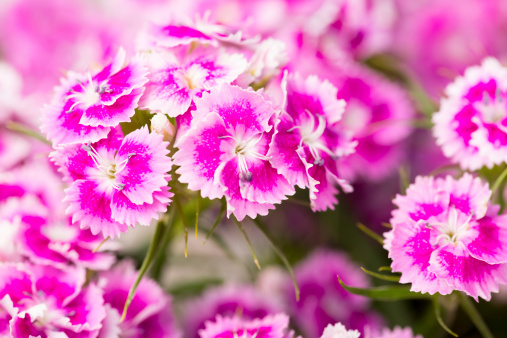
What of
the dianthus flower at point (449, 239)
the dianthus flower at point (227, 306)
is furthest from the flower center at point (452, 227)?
the dianthus flower at point (227, 306)

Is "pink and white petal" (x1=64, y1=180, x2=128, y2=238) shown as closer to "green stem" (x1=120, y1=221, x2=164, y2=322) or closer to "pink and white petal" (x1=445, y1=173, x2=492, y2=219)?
"green stem" (x1=120, y1=221, x2=164, y2=322)

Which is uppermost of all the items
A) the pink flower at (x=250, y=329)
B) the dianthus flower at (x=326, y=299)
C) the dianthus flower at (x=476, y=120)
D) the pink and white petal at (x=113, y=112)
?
the pink and white petal at (x=113, y=112)

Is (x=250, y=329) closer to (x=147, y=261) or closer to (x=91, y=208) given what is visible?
(x=147, y=261)

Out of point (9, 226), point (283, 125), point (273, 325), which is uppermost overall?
point (283, 125)

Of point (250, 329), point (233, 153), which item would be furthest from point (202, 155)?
point (250, 329)

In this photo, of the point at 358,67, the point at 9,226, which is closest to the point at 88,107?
the point at 9,226

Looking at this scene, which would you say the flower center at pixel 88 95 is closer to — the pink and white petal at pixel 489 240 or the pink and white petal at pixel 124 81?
the pink and white petal at pixel 124 81

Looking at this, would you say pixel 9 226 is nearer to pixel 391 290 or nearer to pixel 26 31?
pixel 391 290
